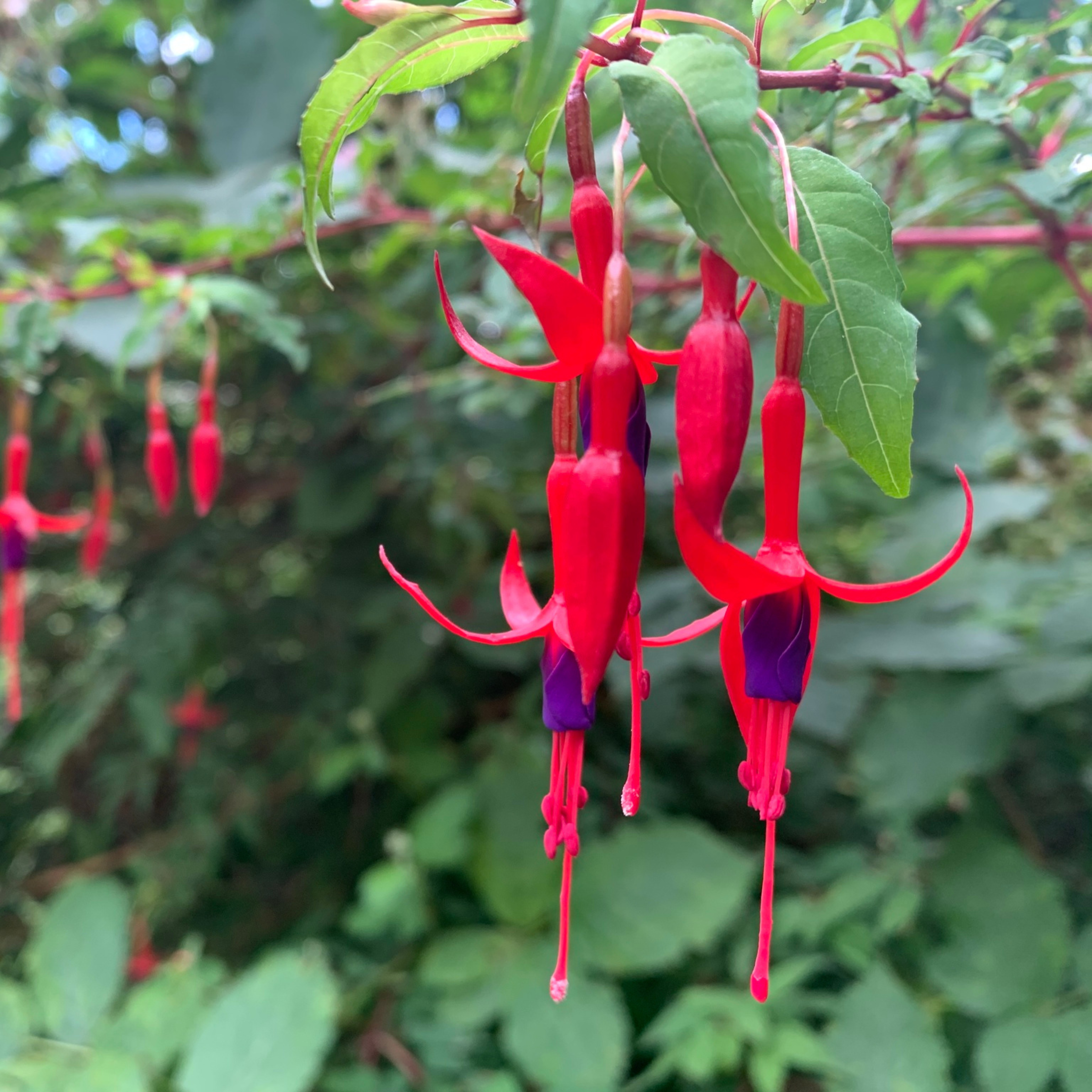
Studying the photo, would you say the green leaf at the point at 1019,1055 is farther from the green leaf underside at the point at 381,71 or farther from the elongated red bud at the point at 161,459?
the elongated red bud at the point at 161,459

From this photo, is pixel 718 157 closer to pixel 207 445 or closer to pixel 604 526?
pixel 604 526

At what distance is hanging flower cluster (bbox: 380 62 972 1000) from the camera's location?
210 millimetres

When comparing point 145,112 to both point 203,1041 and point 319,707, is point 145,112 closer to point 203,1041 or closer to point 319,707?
point 319,707

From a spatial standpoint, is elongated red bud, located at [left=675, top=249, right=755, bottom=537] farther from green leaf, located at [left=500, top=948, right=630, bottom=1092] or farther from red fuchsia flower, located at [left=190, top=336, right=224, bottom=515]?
green leaf, located at [left=500, top=948, right=630, bottom=1092]

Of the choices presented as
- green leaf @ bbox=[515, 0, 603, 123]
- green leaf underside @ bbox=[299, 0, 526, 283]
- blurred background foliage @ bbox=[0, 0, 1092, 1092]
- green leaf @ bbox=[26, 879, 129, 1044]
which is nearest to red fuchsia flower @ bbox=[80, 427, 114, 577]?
blurred background foliage @ bbox=[0, 0, 1092, 1092]

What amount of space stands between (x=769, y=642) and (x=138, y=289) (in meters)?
0.63

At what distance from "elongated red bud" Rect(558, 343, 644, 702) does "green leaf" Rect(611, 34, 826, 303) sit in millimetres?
40

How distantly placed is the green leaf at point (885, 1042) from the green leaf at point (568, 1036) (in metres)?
0.23

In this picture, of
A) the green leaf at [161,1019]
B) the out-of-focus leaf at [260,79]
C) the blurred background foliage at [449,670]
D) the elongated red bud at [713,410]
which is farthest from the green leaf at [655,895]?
the out-of-focus leaf at [260,79]

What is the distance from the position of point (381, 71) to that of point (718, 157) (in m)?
0.11

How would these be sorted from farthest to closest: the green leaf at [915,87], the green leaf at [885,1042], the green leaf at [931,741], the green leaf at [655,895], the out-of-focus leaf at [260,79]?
the out-of-focus leaf at [260,79] < the green leaf at [655,895] < the green leaf at [931,741] < the green leaf at [885,1042] < the green leaf at [915,87]

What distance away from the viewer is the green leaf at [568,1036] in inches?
31.4

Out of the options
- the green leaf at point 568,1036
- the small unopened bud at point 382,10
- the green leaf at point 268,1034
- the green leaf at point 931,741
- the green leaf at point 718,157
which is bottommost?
the green leaf at point 568,1036

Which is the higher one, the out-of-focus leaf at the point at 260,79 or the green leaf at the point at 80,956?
the out-of-focus leaf at the point at 260,79
